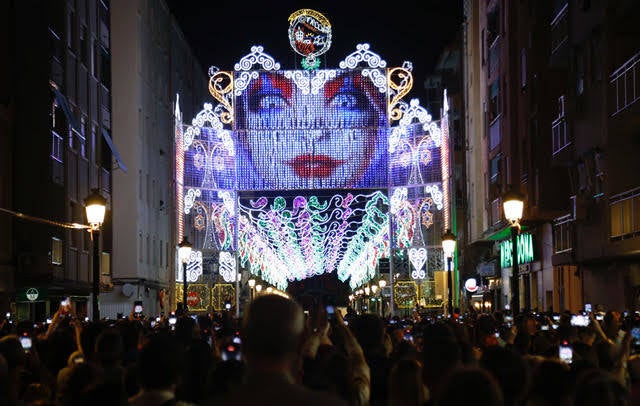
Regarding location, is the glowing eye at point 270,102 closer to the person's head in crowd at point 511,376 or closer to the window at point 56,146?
the window at point 56,146

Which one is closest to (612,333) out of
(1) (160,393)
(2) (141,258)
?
(1) (160,393)

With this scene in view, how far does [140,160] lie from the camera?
5666 cm

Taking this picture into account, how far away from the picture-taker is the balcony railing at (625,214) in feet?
98.1

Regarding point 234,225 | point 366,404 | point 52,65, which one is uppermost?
point 52,65

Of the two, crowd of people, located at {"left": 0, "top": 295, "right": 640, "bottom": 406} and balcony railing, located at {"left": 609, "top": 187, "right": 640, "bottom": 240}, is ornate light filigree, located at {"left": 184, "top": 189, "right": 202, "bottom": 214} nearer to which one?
balcony railing, located at {"left": 609, "top": 187, "right": 640, "bottom": 240}

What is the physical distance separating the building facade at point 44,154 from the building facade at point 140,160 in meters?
5.72

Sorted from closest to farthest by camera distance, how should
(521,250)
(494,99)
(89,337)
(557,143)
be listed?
(89,337), (557,143), (521,250), (494,99)

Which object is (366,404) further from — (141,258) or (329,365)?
(141,258)

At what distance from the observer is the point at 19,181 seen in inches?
1531

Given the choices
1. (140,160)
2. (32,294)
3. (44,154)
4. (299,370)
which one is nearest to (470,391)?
(299,370)

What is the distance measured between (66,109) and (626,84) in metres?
19.6

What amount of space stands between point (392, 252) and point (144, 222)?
1320cm

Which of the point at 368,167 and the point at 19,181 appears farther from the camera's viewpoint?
the point at 368,167

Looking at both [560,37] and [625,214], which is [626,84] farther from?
[560,37]
